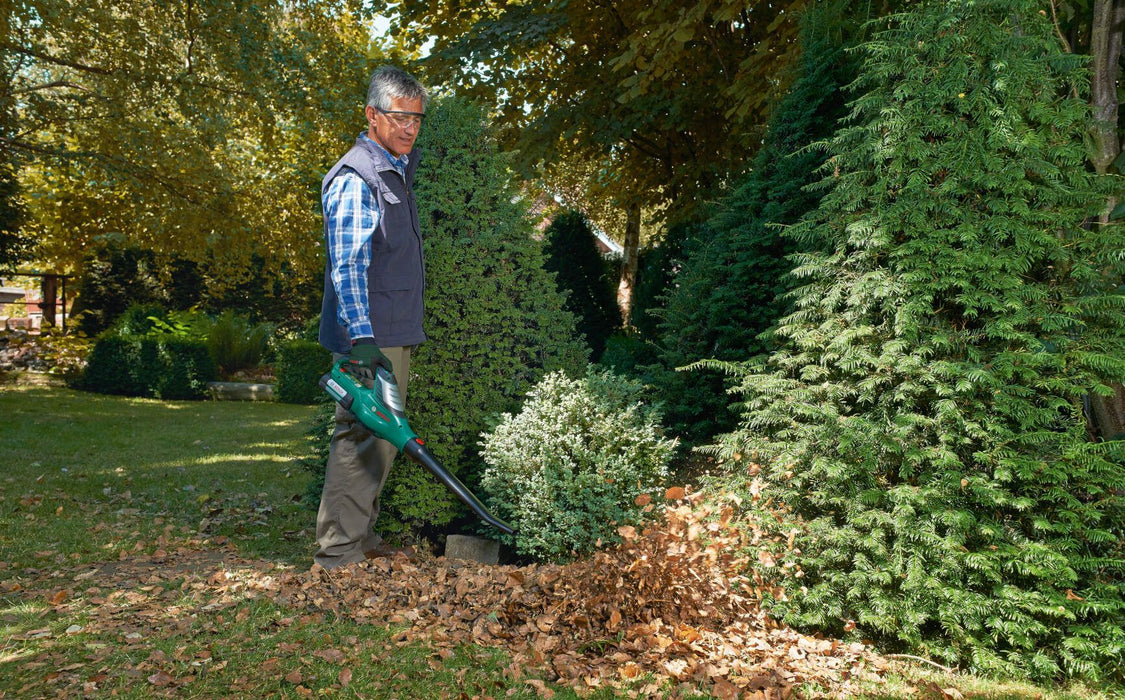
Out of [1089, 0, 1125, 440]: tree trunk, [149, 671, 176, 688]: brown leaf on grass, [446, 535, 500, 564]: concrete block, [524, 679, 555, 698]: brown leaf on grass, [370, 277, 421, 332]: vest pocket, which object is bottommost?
[149, 671, 176, 688]: brown leaf on grass

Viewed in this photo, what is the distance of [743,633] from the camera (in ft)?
11.5

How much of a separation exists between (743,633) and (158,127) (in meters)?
10.8

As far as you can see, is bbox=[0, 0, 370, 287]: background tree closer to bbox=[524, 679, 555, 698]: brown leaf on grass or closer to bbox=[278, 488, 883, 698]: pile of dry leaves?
bbox=[278, 488, 883, 698]: pile of dry leaves

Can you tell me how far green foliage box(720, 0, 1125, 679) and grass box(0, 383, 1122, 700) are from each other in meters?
0.34

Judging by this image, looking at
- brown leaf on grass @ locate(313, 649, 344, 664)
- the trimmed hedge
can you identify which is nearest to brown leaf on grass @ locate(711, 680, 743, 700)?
brown leaf on grass @ locate(313, 649, 344, 664)

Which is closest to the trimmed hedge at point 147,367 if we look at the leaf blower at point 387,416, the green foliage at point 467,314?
the green foliage at point 467,314

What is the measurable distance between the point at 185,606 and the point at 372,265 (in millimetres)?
1969

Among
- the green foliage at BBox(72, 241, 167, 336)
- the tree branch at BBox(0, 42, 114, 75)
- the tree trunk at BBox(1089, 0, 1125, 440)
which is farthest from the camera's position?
the green foliage at BBox(72, 241, 167, 336)

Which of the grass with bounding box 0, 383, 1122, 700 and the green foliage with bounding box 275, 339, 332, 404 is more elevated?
the green foliage with bounding box 275, 339, 332, 404

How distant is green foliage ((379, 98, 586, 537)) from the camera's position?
470 centimetres

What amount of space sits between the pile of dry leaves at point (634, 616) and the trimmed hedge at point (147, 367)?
11.2 meters

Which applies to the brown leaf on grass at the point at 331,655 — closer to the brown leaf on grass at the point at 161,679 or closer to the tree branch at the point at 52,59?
the brown leaf on grass at the point at 161,679

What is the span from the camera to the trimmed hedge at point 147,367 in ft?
44.8

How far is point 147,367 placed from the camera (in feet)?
44.9
